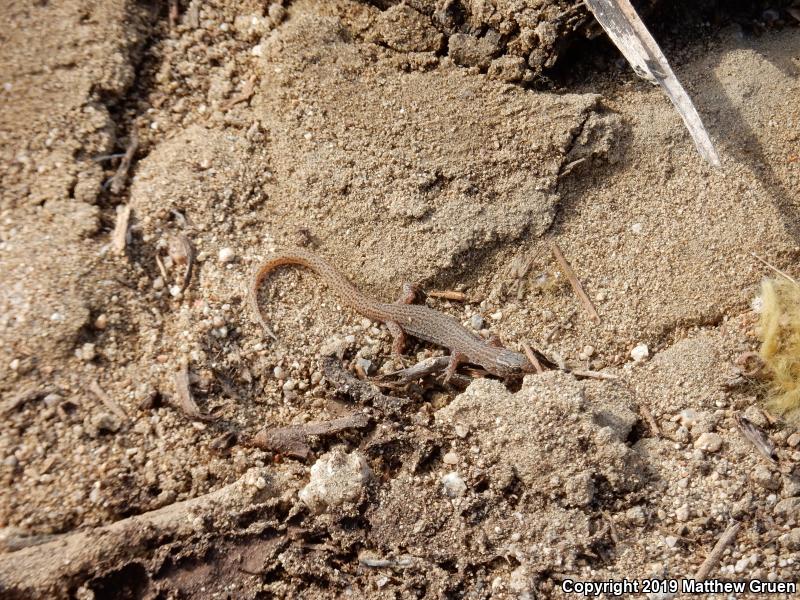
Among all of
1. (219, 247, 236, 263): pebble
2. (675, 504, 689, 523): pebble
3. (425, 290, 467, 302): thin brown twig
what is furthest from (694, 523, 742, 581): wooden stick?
(219, 247, 236, 263): pebble

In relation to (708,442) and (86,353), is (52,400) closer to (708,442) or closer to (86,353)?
(86,353)

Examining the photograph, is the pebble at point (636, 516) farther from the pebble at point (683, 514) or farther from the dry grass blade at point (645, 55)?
the dry grass blade at point (645, 55)

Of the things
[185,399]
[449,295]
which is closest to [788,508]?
[449,295]

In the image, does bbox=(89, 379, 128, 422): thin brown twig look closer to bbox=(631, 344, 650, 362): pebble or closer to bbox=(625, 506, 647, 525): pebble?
bbox=(625, 506, 647, 525): pebble

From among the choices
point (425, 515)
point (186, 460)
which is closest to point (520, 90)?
point (425, 515)

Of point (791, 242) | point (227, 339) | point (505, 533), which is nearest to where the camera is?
point (505, 533)

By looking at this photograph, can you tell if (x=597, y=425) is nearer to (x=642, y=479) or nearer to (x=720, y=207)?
(x=642, y=479)

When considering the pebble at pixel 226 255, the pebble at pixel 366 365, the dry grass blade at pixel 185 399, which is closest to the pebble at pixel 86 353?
the dry grass blade at pixel 185 399
